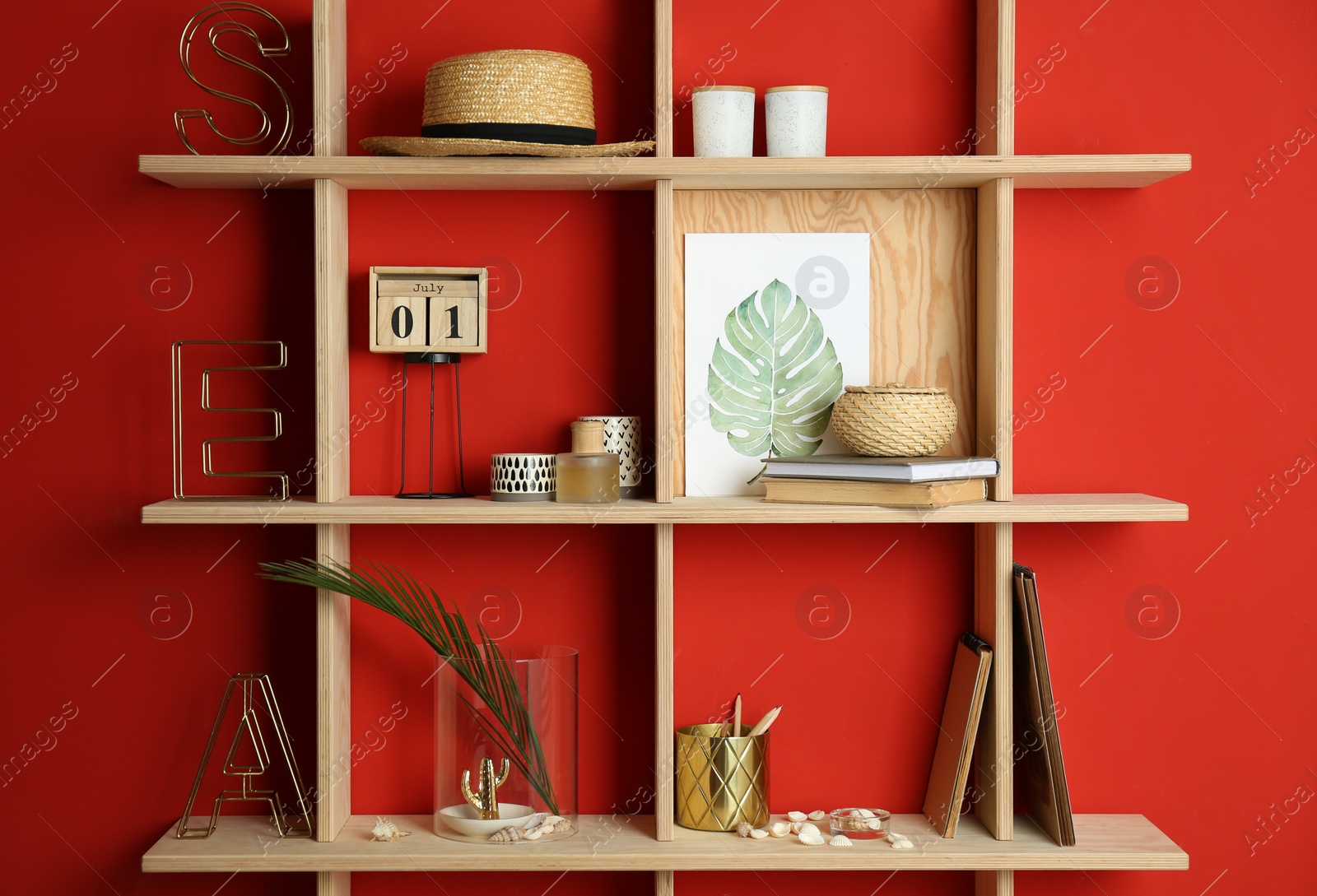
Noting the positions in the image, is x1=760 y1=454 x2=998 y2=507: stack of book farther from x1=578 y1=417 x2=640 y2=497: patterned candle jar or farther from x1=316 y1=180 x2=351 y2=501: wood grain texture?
x1=316 y1=180 x2=351 y2=501: wood grain texture

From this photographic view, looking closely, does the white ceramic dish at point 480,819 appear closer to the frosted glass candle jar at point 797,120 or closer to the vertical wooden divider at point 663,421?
the vertical wooden divider at point 663,421

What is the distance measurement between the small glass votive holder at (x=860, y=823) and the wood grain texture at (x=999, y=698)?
18 cm

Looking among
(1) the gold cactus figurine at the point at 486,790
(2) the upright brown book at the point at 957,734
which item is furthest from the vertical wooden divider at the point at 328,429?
(2) the upright brown book at the point at 957,734

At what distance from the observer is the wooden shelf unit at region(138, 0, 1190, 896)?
68.7 inches

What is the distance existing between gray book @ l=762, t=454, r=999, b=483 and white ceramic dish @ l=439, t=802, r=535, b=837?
72 cm

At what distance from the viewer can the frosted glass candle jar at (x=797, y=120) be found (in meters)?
1.81

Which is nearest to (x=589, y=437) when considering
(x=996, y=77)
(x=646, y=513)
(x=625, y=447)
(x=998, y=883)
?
(x=625, y=447)

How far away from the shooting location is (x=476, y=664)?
1794mm

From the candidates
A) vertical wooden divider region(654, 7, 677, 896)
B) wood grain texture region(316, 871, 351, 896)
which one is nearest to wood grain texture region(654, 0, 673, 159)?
vertical wooden divider region(654, 7, 677, 896)

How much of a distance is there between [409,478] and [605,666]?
19.8 inches

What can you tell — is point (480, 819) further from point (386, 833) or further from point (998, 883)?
point (998, 883)

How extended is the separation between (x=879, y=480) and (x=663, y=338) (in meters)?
0.42

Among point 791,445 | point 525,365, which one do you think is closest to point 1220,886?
point 791,445

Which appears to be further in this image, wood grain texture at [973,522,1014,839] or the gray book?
wood grain texture at [973,522,1014,839]
